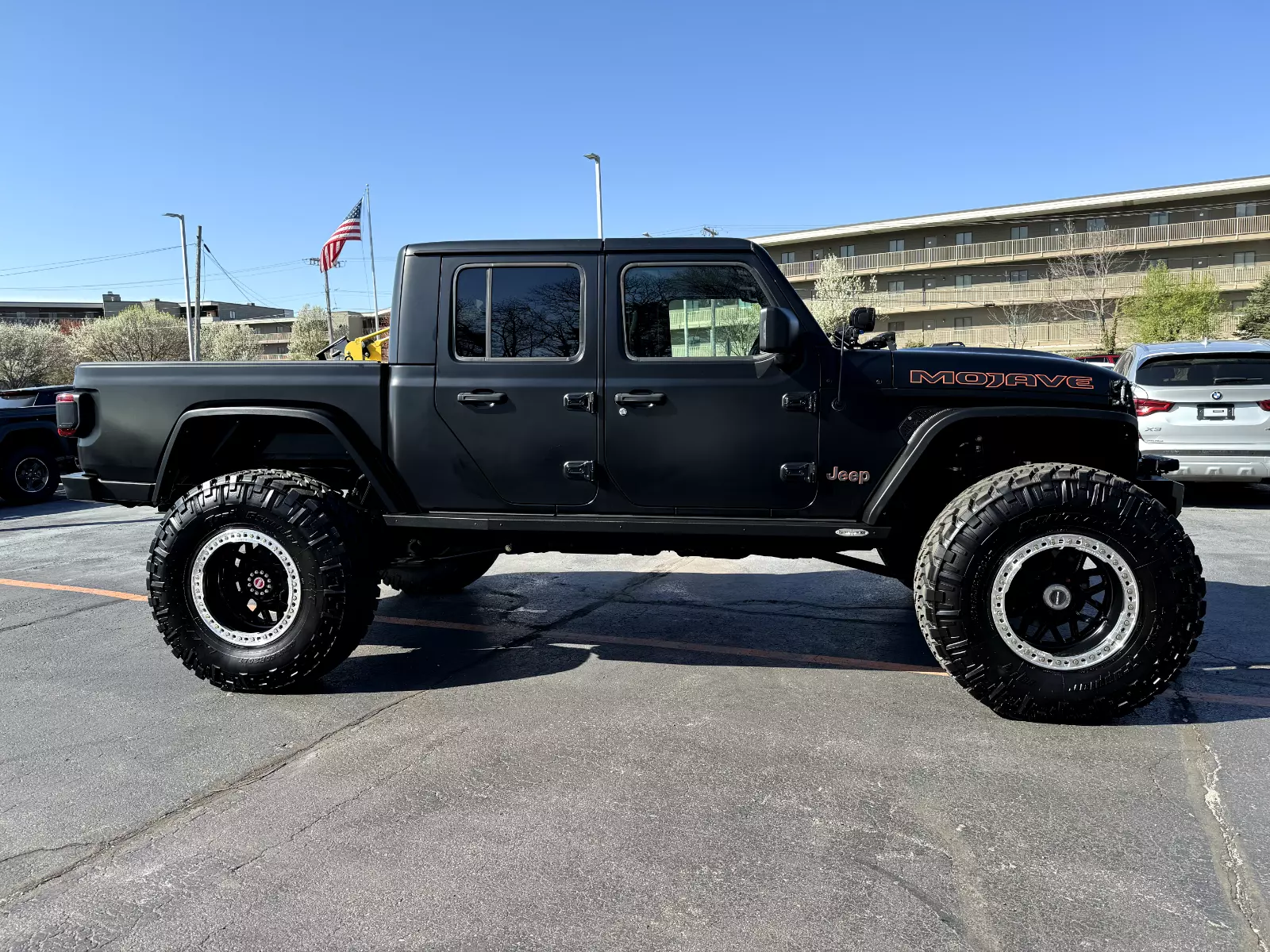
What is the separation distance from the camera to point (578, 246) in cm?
418

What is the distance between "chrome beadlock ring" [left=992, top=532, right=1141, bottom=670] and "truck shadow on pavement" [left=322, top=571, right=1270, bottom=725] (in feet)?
1.20

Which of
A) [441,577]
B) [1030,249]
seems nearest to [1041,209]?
[1030,249]

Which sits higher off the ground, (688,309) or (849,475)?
(688,309)

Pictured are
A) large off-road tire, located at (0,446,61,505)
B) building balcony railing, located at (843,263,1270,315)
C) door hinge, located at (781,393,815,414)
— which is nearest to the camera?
door hinge, located at (781,393,815,414)

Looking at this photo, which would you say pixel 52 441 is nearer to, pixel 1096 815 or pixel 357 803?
pixel 357 803

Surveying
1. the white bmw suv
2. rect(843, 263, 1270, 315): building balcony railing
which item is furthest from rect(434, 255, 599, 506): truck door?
rect(843, 263, 1270, 315): building balcony railing

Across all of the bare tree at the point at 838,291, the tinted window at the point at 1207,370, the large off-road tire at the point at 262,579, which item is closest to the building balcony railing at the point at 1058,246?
the bare tree at the point at 838,291

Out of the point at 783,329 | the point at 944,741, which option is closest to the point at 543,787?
the point at 944,741

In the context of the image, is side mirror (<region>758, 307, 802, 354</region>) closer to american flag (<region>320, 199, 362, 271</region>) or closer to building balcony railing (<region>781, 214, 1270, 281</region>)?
american flag (<region>320, 199, 362, 271</region>)

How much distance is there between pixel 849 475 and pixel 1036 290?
50909mm

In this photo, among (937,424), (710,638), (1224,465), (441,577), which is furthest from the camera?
(1224,465)

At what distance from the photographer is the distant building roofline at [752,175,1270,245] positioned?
45625 mm

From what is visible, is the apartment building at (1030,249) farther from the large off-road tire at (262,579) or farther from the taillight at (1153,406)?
the large off-road tire at (262,579)

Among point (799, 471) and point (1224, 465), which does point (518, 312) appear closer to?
point (799, 471)
